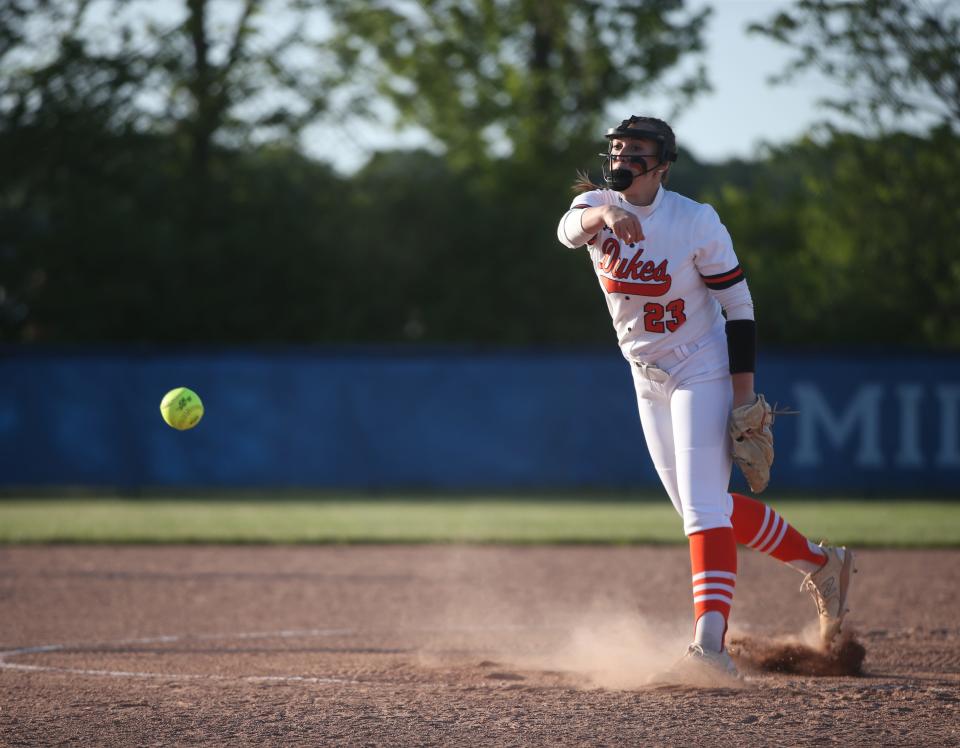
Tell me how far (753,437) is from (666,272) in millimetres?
755

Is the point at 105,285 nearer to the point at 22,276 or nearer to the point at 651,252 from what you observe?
the point at 22,276

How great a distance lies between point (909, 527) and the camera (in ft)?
42.9

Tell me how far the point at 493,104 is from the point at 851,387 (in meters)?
14.6

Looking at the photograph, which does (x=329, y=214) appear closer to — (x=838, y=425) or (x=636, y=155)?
(x=838, y=425)

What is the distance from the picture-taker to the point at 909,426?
16703 millimetres

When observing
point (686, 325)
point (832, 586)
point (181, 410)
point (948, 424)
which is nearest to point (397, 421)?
point (948, 424)

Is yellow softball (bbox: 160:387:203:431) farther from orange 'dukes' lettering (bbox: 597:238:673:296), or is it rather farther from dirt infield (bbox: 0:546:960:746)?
orange 'dukes' lettering (bbox: 597:238:673:296)

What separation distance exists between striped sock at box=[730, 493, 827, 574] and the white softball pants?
0.18 m

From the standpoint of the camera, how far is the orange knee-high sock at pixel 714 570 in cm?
514

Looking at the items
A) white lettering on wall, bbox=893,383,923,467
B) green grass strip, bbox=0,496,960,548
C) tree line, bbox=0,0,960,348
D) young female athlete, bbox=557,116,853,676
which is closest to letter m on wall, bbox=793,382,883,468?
white lettering on wall, bbox=893,383,923,467

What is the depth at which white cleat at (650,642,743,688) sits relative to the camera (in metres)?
5.05

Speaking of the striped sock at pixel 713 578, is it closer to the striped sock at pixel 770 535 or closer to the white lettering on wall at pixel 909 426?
the striped sock at pixel 770 535

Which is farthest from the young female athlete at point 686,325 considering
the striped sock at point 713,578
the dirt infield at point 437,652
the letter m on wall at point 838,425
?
the letter m on wall at point 838,425

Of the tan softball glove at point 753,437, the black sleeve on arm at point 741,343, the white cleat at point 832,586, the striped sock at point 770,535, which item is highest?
the black sleeve on arm at point 741,343
